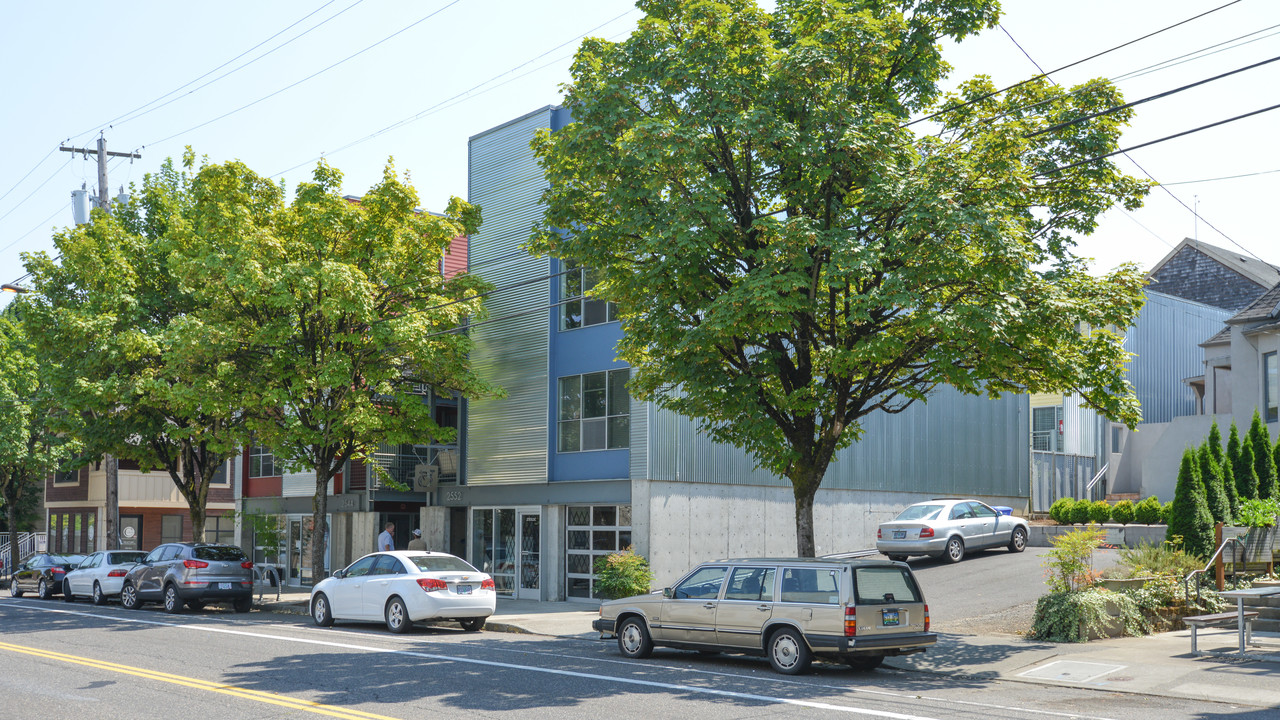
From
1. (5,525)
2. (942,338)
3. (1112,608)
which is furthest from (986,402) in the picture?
(5,525)

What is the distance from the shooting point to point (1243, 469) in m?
22.0

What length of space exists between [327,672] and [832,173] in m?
9.17

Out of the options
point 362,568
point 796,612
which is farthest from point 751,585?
point 362,568

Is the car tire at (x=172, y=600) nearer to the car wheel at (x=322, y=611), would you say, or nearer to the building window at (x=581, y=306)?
the car wheel at (x=322, y=611)

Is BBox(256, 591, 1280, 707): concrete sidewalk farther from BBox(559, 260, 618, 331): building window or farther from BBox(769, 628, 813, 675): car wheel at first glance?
BBox(559, 260, 618, 331): building window

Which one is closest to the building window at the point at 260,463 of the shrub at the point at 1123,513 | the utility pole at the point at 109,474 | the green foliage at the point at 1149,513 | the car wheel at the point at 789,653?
the utility pole at the point at 109,474

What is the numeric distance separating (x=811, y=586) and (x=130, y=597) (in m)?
19.1

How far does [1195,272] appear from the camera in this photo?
159ft

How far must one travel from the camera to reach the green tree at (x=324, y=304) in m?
23.7

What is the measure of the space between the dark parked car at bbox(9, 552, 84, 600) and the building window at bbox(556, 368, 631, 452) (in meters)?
14.8

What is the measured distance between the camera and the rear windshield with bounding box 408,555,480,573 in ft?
62.8

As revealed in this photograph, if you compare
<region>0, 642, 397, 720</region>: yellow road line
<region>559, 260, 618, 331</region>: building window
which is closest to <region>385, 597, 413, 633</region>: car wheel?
<region>0, 642, 397, 720</region>: yellow road line

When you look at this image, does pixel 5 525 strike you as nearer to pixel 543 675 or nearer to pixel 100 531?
pixel 100 531

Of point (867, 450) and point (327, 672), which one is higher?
point (867, 450)
